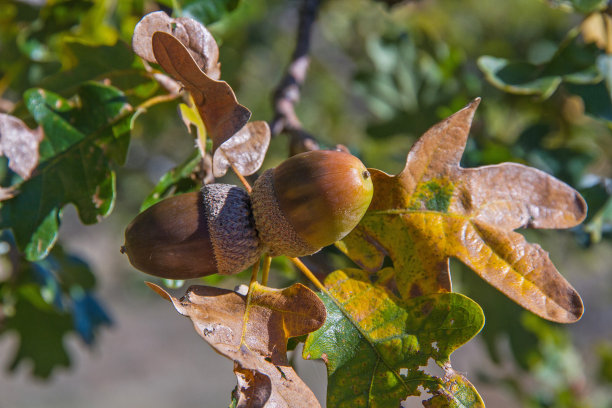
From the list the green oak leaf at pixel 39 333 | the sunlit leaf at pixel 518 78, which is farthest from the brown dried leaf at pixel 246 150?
the green oak leaf at pixel 39 333

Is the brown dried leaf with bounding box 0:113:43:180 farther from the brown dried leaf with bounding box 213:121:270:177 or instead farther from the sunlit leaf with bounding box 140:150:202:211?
the brown dried leaf with bounding box 213:121:270:177

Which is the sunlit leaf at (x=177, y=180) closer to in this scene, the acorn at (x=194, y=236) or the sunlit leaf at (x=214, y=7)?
the acorn at (x=194, y=236)

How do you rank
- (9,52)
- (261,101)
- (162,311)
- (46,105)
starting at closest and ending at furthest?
(46,105) < (9,52) < (261,101) < (162,311)

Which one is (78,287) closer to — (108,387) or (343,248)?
(343,248)

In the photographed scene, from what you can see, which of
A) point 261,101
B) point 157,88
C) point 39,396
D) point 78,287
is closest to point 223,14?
point 157,88

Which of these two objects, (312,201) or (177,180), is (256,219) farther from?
(177,180)

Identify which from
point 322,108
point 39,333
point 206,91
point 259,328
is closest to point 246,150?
point 206,91
